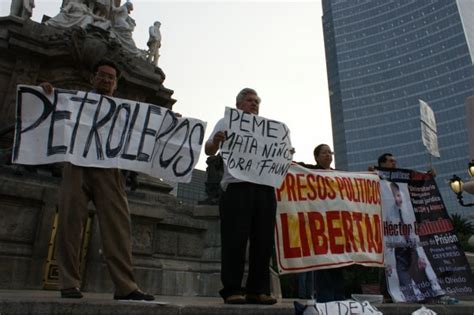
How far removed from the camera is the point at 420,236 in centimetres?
537

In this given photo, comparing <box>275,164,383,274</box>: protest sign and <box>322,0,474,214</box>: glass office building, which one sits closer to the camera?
<box>275,164,383,274</box>: protest sign

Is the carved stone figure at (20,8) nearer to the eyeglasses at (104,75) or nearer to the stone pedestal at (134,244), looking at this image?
the stone pedestal at (134,244)

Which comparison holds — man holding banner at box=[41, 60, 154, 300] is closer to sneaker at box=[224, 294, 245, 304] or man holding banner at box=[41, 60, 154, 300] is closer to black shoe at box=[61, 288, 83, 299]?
black shoe at box=[61, 288, 83, 299]

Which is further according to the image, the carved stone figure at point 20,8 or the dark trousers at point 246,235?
the carved stone figure at point 20,8

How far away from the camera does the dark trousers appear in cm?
379

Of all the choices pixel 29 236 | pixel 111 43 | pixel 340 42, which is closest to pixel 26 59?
pixel 111 43

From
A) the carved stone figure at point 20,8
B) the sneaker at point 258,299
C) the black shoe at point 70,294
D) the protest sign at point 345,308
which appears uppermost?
the carved stone figure at point 20,8

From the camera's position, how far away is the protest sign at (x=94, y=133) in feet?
11.8

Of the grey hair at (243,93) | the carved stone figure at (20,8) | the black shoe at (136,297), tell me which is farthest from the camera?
the carved stone figure at (20,8)

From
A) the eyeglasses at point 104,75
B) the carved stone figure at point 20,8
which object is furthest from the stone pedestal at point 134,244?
the carved stone figure at point 20,8

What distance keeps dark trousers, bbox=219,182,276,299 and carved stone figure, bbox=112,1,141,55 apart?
9.18 meters

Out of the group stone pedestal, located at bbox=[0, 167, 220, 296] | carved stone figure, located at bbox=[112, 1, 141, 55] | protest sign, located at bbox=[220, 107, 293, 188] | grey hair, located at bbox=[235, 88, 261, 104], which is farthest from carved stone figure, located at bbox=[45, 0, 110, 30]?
protest sign, located at bbox=[220, 107, 293, 188]

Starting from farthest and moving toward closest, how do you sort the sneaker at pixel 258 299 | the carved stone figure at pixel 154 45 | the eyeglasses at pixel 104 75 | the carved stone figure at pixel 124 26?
1. the carved stone figure at pixel 154 45
2. the carved stone figure at pixel 124 26
3. the eyeglasses at pixel 104 75
4. the sneaker at pixel 258 299

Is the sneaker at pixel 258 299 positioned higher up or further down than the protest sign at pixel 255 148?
further down
